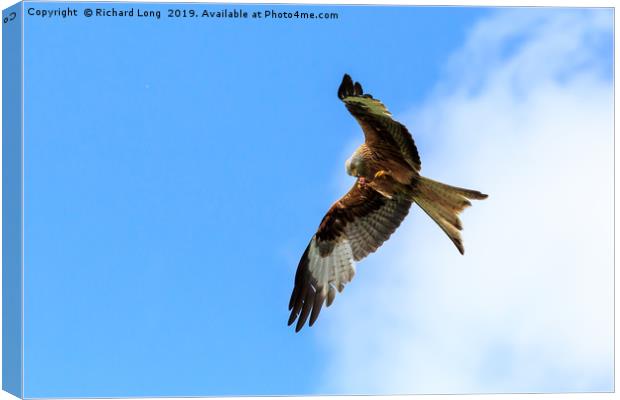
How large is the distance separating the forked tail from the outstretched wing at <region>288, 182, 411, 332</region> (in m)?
0.26

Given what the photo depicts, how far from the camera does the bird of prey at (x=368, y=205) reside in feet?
17.5

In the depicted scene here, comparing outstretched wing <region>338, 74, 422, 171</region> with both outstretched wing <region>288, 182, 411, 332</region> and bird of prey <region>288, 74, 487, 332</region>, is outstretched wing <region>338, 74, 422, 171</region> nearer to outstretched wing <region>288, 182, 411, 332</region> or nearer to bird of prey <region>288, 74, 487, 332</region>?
bird of prey <region>288, 74, 487, 332</region>

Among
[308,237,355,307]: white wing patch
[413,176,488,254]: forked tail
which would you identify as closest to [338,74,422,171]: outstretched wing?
[413,176,488,254]: forked tail

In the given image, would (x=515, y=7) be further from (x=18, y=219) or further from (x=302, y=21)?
(x=18, y=219)

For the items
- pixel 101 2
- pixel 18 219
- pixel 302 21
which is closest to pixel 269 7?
pixel 302 21

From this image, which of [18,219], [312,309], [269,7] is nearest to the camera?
[18,219]

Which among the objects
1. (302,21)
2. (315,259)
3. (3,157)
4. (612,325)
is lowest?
(612,325)

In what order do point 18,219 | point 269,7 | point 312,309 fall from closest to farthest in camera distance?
point 18,219
point 269,7
point 312,309

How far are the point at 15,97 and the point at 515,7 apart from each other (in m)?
2.63

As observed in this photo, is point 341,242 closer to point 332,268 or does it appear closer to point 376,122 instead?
point 332,268

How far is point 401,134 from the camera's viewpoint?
533 centimetres

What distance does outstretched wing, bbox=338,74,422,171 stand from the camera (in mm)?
5055

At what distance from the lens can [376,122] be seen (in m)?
5.32

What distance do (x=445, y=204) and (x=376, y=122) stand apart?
24.1 inches
